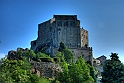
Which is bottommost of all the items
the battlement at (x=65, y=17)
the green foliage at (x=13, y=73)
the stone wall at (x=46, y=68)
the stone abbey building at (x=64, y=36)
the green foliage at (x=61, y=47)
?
the green foliage at (x=13, y=73)

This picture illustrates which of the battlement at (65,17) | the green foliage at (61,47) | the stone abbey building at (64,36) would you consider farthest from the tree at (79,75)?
the battlement at (65,17)

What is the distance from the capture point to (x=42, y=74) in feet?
198

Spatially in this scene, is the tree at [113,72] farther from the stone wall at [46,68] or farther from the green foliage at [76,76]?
the stone wall at [46,68]

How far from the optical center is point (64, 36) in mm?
100250

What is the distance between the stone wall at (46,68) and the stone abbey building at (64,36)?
29.1 metres

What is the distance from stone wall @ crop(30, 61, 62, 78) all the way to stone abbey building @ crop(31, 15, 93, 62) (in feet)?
95.6

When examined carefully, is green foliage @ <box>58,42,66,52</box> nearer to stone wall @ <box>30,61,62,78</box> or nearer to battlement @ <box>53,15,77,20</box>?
battlement @ <box>53,15,77,20</box>

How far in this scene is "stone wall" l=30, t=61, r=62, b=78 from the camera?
6058cm

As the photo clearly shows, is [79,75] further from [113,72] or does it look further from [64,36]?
[64,36]

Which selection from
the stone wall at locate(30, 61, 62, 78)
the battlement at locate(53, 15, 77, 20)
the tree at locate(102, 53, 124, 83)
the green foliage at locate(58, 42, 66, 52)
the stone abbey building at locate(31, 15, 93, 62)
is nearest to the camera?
the tree at locate(102, 53, 124, 83)

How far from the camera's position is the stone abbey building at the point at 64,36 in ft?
315

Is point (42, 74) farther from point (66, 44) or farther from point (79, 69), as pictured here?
point (66, 44)

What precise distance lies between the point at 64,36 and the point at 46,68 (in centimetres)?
3942

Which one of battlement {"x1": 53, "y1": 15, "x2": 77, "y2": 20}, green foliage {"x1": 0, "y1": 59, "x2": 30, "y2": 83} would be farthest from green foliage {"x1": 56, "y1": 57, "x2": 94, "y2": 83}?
battlement {"x1": 53, "y1": 15, "x2": 77, "y2": 20}
